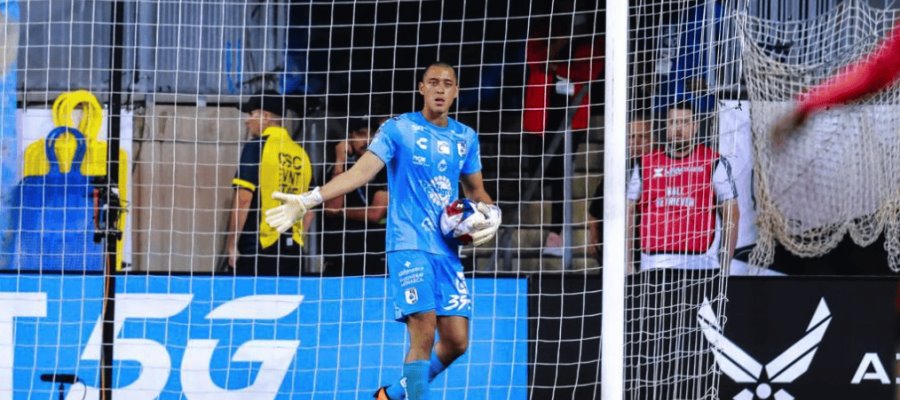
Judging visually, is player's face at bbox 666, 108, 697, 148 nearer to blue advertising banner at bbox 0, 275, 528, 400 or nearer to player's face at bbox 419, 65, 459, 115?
blue advertising banner at bbox 0, 275, 528, 400

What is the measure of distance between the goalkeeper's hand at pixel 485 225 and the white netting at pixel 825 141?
2.38m

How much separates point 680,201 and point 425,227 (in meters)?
2.08

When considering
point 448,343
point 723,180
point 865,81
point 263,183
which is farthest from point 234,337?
point 865,81

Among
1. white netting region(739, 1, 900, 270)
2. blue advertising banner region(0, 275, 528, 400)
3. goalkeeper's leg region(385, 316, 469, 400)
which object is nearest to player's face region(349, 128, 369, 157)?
blue advertising banner region(0, 275, 528, 400)

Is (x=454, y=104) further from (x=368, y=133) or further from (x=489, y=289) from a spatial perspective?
(x=489, y=289)

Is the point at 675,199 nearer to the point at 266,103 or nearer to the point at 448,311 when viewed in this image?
the point at 448,311

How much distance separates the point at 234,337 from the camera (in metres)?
8.54

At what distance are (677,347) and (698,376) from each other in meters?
0.39

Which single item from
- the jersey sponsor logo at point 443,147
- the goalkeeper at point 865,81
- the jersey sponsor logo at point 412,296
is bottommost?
the jersey sponsor logo at point 412,296

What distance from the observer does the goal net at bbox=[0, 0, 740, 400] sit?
8.51 m

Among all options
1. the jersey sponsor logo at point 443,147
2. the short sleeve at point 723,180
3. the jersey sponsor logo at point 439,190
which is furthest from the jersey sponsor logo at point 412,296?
the short sleeve at point 723,180

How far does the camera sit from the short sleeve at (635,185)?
28.5 ft

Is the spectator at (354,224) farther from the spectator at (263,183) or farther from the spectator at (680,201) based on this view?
the spectator at (680,201)

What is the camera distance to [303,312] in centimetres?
856
